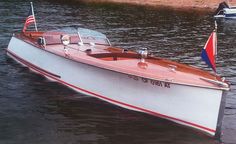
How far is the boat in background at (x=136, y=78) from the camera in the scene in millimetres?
Answer: 14422

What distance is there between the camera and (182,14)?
56.1 metres

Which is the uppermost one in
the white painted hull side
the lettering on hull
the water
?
the lettering on hull

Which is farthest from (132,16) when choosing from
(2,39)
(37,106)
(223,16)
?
(37,106)

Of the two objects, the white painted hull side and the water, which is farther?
the white painted hull side

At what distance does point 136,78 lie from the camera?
15805mm

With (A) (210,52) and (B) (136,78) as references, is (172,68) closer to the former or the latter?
(B) (136,78)

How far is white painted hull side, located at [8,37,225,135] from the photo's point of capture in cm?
1441

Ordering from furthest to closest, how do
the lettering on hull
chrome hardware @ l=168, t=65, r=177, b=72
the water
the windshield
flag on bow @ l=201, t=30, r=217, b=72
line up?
the windshield
chrome hardware @ l=168, t=65, r=177, b=72
the lettering on hull
flag on bow @ l=201, t=30, r=217, b=72
the water

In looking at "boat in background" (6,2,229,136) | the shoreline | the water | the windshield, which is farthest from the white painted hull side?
the shoreline

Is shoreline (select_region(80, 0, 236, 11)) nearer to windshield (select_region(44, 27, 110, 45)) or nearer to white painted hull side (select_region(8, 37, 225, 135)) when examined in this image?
windshield (select_region(44, 27, 110, 45))

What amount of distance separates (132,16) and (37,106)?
3642cm

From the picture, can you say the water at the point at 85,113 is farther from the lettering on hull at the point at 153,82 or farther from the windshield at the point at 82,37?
the windshield at the point at 82,37

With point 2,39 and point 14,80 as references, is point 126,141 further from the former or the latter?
point 2,39

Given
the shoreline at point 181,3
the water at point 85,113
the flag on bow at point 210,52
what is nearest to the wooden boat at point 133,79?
the water at point 85,113
